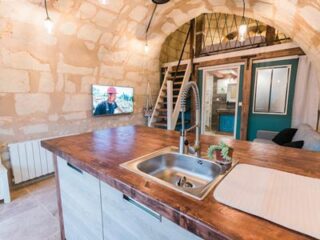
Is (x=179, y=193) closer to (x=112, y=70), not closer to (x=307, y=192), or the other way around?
(x=307, y=192)

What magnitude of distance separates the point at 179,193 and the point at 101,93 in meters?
3.09

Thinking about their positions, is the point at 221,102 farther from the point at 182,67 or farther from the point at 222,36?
the point at 182,67

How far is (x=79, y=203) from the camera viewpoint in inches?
45.6

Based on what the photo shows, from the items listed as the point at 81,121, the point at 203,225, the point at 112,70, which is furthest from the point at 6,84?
the point at 203,225

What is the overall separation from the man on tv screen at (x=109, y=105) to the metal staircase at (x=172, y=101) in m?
1.04

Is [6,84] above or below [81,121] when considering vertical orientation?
above

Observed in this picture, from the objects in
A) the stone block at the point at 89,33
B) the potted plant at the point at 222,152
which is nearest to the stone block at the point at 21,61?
the stone block at the point at 89,33

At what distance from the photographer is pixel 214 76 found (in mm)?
6598

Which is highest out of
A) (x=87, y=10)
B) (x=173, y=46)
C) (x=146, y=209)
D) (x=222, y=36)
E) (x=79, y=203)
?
(x=222, y=36)

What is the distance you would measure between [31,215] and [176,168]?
6.10 ft

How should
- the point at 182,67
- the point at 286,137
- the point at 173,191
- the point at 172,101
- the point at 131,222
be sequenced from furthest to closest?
the point at 182,67, the point at 172,101, the point at 286,137, the point at 131,222, the point at 173,191

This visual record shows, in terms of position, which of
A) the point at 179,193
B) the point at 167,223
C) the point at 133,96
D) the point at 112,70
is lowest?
the point at 167,223

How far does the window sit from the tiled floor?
4.15 m

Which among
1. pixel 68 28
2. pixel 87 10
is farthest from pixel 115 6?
pixel 68 28
